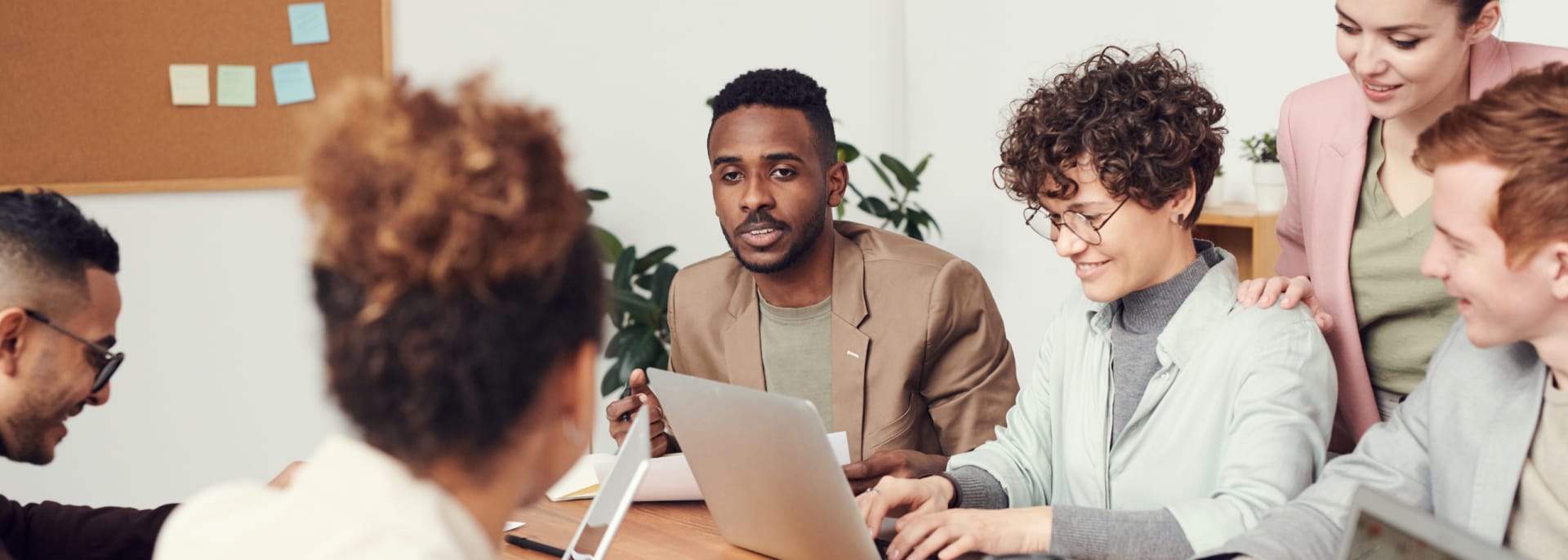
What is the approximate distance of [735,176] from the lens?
2.29 meters

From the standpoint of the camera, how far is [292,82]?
11.7ft

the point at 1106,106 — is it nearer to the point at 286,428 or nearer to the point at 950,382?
the point at 950,382

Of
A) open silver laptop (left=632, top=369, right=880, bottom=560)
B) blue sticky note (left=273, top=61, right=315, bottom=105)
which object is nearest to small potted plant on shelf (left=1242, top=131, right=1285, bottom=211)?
open silver laptop (left=632, top=369, right=880, bottom=560)

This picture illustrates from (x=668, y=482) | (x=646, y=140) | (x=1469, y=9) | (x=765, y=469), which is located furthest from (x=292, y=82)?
(x=1469, y=9)

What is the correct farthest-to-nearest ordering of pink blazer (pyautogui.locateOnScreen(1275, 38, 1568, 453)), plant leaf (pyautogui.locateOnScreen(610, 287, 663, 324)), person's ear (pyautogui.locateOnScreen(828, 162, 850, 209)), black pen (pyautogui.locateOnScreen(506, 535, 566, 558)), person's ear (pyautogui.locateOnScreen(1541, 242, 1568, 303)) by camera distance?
1. plant leaf (pyautogui.locateOnScreen(610, 287, 663, 324))
2. person's ear (pyautogui.locateOnScreen(828, 162, 850, 209))
3. pink blazer (pyautogui.locateOnScreen(1275, 38, 1568, 453))
4. black pen (pyautogui.locateOnScreen(506, 535, 566, 558))
5. person's ear (pyautogui.locateOnScreen(1541, 242, 1568, 303))

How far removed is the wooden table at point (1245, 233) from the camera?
291 centimetres

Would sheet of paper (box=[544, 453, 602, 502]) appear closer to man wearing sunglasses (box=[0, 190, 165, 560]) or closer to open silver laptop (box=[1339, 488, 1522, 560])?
man wearing sunglasses (box=[0, 190, 165, 560])

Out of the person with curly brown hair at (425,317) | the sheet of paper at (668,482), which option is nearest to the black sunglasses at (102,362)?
the sheet of paper at (668,482)

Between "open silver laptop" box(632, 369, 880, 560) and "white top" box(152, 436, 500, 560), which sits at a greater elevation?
"white top" box(152, 436, 500, 560)

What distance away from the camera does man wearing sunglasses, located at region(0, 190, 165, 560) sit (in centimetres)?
151

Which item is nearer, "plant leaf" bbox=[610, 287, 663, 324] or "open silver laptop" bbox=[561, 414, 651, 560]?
"open silver laptop" bbox=[561, 414, 651, 560]

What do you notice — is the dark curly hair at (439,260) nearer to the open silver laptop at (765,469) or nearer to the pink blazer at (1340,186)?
the open silver laptop at (765,469)

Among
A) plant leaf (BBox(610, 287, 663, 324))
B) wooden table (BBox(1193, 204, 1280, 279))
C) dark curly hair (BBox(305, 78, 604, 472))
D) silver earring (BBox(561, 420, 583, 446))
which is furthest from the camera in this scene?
plant leaf (BBox(610, 287, 663, 324))

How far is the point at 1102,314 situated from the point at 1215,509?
15.4 inches
